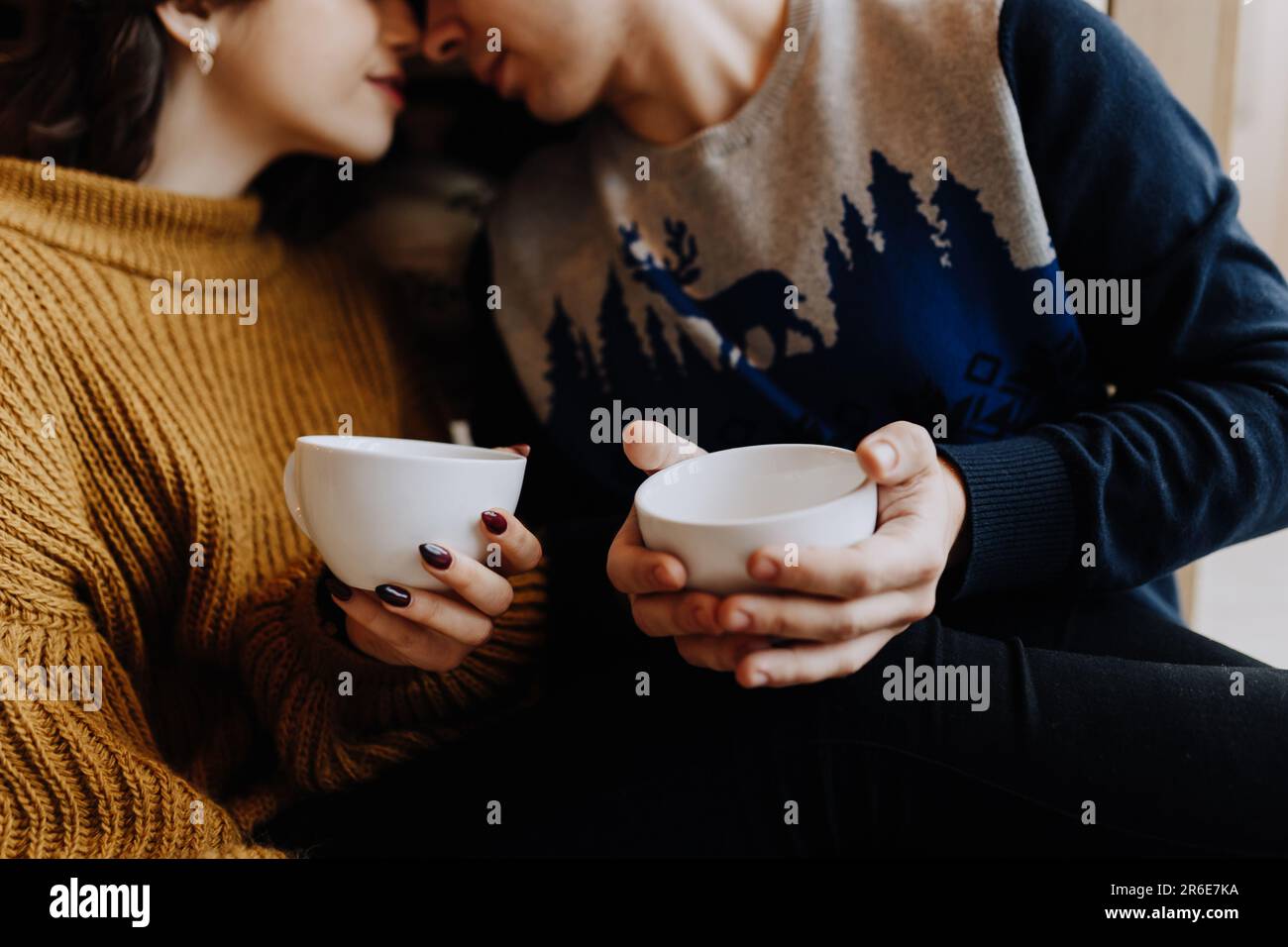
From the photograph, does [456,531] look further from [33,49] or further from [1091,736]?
[33,49]

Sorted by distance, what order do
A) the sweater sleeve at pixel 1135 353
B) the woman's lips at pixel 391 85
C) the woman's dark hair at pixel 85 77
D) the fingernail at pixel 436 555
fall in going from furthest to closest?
the woman's lips at pixel 391 85 < the woman's dark hair at pixel 85 77 < the sweater sleeve at pixel 1135 353 < the fingernail at pixel 436 555

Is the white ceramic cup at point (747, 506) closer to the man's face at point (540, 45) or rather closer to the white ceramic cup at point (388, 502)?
the white ceramic cup at point (388, 502)

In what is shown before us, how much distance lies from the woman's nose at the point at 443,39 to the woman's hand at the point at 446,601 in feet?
1.85

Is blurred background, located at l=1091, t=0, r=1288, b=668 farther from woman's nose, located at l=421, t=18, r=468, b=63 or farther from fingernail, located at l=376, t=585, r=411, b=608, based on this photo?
fingernail, located at l=376, t=585, r=411, b=608

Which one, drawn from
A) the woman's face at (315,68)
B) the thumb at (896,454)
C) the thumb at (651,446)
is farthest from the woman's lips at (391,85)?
the thumb at (896,454)

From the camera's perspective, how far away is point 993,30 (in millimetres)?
825

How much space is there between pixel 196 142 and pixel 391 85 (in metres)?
0.20

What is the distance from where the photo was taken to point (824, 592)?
0.54 metres

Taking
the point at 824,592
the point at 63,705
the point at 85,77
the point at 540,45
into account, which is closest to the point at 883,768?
the point at 824,592

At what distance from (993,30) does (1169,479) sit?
396 millimetres

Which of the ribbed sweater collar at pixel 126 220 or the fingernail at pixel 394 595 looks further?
the ribbed sweater collar at pixel 126 220

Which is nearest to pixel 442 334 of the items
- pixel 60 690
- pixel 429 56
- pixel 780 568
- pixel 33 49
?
pixel 429 56

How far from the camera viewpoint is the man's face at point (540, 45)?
902 millimetres

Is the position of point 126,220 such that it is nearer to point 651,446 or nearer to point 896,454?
point 651,446
